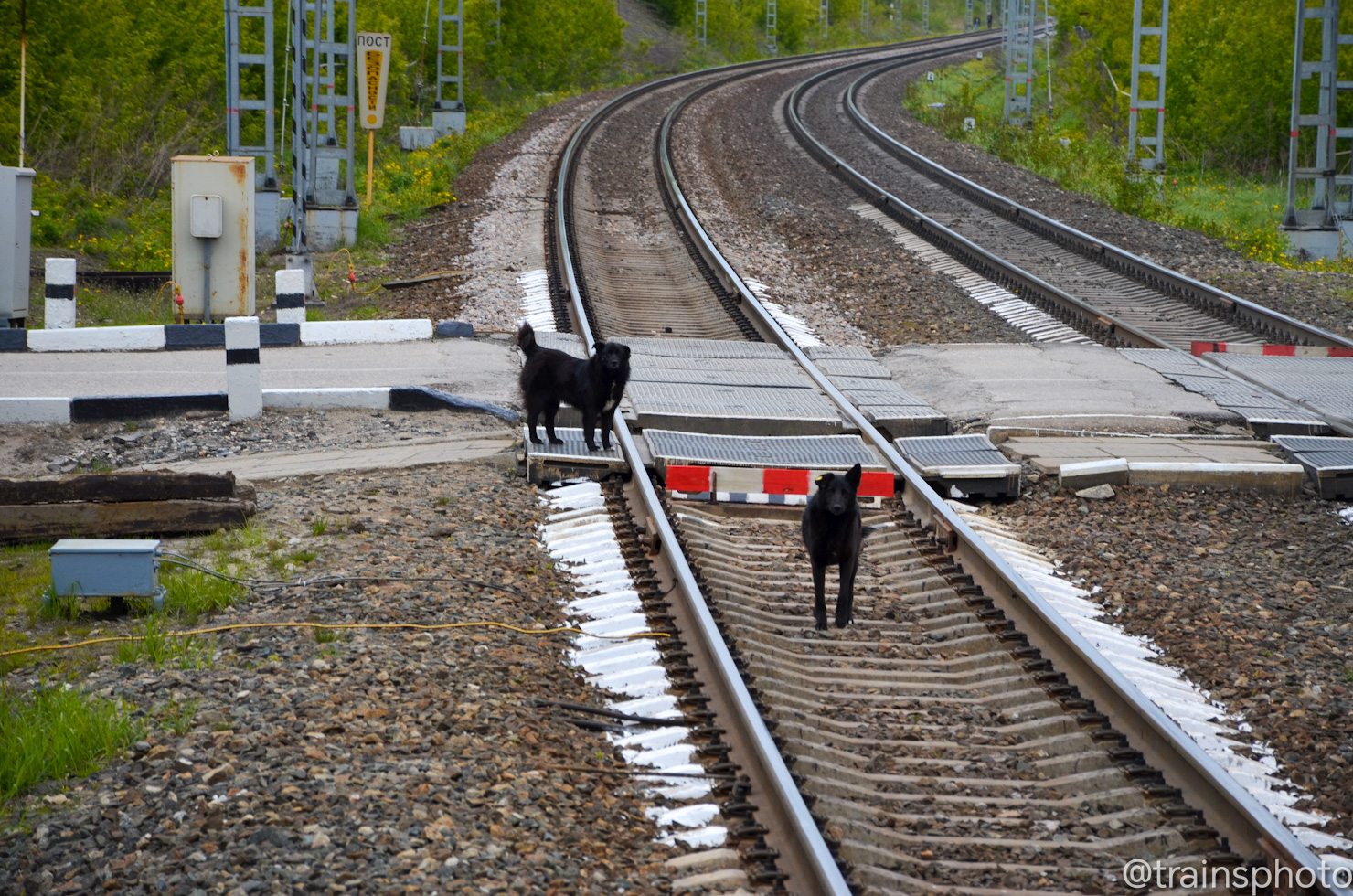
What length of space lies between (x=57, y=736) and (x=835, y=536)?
3428mm

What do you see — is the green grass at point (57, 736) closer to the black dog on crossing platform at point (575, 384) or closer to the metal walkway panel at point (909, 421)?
the black dog on crossing platform at point (575, 384)

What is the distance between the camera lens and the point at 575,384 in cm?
977

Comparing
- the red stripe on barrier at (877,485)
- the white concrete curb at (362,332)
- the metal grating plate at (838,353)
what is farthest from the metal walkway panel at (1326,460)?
the white concrete curb at (362,332)

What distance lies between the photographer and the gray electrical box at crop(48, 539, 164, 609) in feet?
22.4

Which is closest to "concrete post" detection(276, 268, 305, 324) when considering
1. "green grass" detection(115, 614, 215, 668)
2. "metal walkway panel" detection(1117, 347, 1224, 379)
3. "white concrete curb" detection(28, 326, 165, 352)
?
"white concrete curb" detection(28, 326, 165, 352)

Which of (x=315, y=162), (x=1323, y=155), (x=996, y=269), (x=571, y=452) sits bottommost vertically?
(x=571, y=452)

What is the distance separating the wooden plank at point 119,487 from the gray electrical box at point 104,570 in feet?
4.31

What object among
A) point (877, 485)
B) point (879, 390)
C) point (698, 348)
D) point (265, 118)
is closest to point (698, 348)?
point (698, 348)

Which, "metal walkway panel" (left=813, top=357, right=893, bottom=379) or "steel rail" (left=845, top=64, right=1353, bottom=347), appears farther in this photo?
"steel rail" (left=845, top=64, right=1353, bottom=347)

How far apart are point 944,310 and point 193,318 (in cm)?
789

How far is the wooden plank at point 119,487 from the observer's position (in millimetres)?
8164

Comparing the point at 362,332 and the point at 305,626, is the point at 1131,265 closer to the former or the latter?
the point at 362,332

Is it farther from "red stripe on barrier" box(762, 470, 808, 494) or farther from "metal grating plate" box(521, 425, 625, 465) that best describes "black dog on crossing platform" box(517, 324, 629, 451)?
"red stripe on barrier" box(762, 470, 808, 494)

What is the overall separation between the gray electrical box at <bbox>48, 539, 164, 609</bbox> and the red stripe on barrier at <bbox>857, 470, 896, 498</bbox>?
13.9 feet
